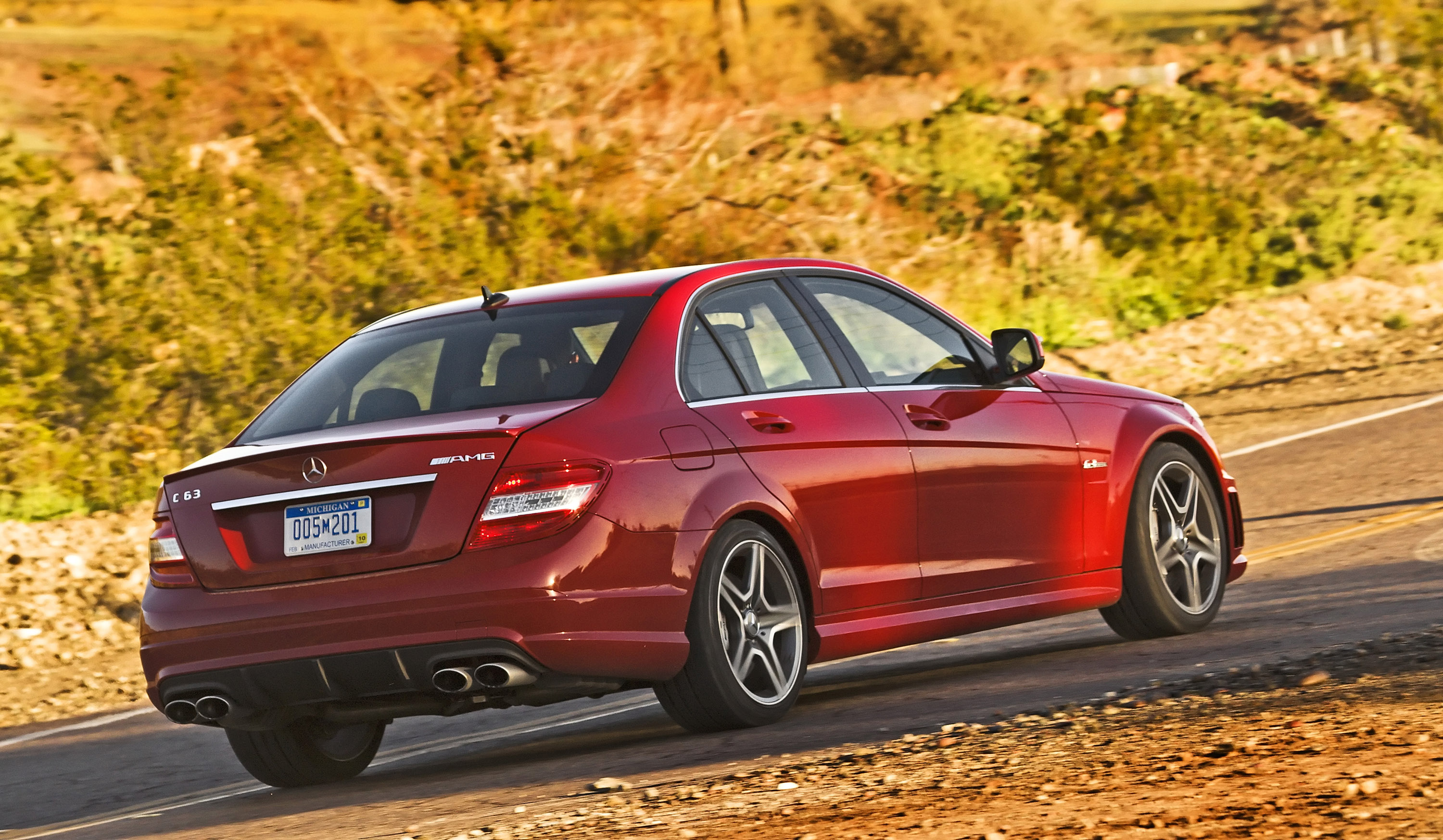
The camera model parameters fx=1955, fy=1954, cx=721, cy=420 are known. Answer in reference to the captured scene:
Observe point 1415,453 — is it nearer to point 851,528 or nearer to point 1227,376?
point 1227,376

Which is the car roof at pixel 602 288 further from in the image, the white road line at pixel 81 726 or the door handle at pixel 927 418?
the white road line at pixel 81 726

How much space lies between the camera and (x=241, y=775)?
24.7ft

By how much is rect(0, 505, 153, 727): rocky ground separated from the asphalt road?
3.31 ft

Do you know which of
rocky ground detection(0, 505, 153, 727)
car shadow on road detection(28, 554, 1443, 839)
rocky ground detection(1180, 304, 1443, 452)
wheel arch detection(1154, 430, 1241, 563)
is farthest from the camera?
rocky ground detection(1180, 304, 1443, 452)

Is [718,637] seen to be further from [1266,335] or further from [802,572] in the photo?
[1266,335]

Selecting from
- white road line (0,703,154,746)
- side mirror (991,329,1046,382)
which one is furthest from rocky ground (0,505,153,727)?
side mirror (991,329,1046,382)

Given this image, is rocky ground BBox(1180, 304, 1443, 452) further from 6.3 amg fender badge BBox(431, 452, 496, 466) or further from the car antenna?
6.3 amg fender badge BBox(431, 452, 496, 466)

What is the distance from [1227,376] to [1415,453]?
5.29 metres

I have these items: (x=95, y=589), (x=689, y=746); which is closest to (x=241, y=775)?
(x=689, y=746)

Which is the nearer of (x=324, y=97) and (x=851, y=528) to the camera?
(x=851, y=528)

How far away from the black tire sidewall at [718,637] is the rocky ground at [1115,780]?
569 millimetres

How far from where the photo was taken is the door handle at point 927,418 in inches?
284

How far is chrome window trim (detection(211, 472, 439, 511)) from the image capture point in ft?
19.3

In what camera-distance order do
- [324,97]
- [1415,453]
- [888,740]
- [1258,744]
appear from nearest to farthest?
[1258,744], [888,740], [1415,453], [324,97]
